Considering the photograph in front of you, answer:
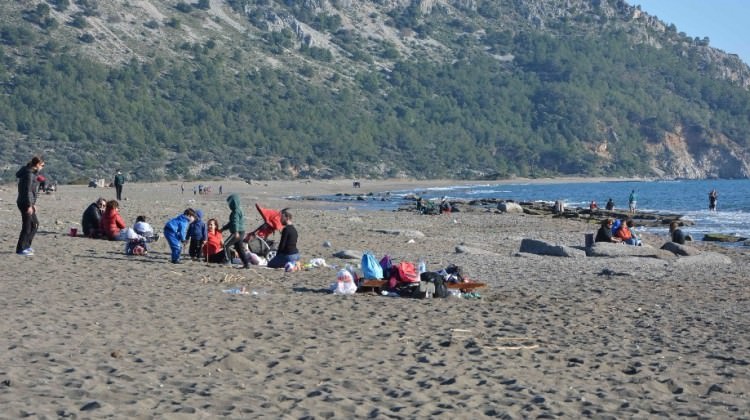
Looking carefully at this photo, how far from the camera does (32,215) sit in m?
15.1

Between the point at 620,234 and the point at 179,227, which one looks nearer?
the point at 179,227

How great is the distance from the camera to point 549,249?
19734 mm

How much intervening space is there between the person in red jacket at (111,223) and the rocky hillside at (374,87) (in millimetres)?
57978

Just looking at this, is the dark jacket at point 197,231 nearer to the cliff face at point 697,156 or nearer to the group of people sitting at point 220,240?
the group of people sitting at point 220,240

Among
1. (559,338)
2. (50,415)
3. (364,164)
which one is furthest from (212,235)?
(364,164)

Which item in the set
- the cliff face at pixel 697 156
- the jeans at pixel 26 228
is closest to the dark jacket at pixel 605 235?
the jeans at pixel 26 228

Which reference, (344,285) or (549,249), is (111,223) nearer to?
(344,285)

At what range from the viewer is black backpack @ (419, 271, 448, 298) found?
12586 millimetres

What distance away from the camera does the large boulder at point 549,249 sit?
19.5 metres

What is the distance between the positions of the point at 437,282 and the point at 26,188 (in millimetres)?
6976

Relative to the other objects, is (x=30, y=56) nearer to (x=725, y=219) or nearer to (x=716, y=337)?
(x=725, y=219)

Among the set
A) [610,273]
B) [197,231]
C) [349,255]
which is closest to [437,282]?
[610,273]

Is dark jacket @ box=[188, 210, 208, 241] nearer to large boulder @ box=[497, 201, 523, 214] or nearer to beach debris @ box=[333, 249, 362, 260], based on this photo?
beach debris @ box=[333, 249, 362, 260]

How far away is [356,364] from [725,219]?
35879mm
